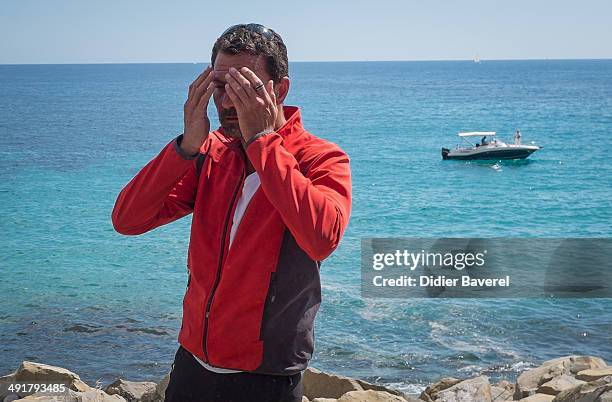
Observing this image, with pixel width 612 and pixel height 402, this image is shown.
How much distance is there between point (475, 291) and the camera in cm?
2322

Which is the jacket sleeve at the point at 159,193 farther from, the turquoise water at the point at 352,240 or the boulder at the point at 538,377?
the turquoise water at the point at 352,240

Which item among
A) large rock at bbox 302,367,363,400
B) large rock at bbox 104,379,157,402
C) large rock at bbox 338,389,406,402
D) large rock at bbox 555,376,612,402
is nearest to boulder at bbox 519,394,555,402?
large rock at bbox 555,376,612,402

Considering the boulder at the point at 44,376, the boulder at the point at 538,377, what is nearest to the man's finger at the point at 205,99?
the boulder at the point at 44,376

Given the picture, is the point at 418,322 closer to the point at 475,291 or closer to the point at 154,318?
the point at 475,291

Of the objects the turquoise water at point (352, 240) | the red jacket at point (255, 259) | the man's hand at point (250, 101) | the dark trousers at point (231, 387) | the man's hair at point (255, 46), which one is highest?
the man's hair at point (255, 46)

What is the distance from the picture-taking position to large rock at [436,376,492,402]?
9555 millimetres

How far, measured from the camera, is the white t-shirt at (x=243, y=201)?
283 centimetres

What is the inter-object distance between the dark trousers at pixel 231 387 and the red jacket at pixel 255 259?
64mm

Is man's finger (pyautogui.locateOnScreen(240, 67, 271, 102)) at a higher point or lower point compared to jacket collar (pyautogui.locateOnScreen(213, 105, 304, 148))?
higher

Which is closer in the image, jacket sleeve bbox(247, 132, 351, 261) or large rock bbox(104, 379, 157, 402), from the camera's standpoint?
jacket sleeve bbox(247, 132, 351, 261)

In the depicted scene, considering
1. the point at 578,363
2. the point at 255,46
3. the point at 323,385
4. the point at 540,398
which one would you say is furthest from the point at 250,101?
the point at 578,363

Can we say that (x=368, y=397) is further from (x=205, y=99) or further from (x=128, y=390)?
(x=205, y=99)

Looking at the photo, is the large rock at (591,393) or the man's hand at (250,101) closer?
the man's hand at (250,101)

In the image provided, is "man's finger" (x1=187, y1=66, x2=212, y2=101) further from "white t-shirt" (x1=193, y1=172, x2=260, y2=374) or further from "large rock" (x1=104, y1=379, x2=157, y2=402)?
"large rock" (x1=104, y1=379, x2=157, y2=402)
